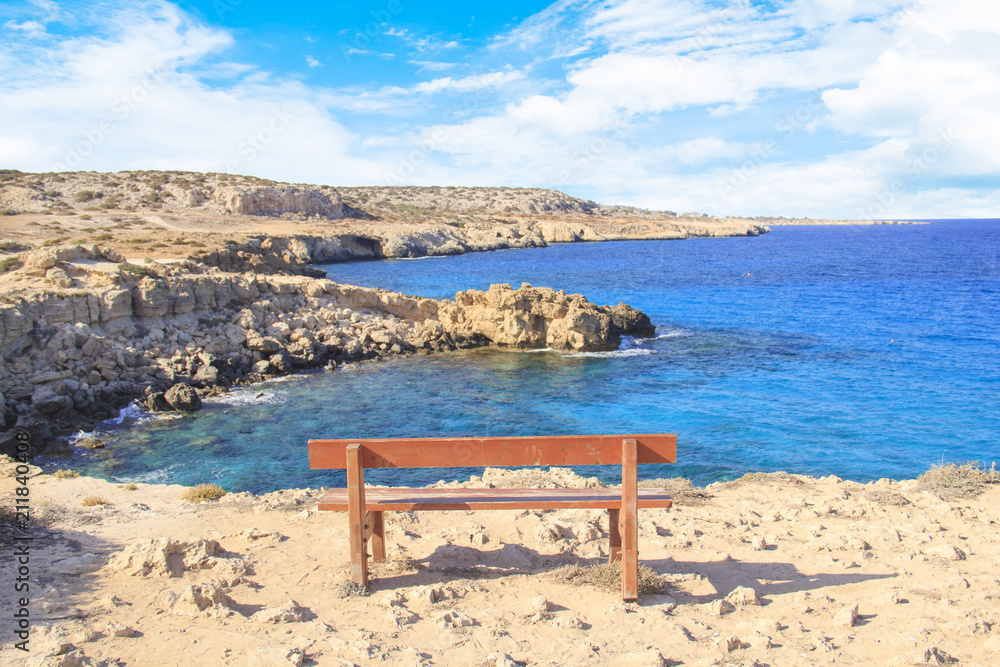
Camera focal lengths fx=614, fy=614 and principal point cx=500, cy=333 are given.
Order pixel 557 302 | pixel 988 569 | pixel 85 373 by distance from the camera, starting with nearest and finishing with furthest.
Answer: pixel 988 569
pixel 85 373
pixel 557 302

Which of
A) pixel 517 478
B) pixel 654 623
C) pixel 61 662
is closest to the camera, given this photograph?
pixel 61 662

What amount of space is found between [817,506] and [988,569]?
1843 mm

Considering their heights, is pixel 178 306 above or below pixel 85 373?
above

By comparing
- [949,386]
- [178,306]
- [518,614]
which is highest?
[178,306]

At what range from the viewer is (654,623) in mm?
4480

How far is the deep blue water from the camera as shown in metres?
12.3

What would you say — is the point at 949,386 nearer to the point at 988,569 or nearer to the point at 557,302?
the point at 557,302

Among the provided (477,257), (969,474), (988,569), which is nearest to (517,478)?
(988,569)

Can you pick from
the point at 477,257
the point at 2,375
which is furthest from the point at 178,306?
the point at 477,257

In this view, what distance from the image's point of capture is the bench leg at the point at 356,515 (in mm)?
4809

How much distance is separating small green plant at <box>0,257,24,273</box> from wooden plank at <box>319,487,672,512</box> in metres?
18.3

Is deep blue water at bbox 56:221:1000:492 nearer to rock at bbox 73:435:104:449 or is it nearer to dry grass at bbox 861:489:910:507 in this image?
rock at bbox 73:435:104:449

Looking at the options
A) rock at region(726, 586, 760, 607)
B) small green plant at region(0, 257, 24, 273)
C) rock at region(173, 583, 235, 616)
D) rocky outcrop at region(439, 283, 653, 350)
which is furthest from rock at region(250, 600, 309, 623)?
rocky outcrop at region(439, 283, 653, 350)

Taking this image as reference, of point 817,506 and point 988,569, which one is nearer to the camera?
point 988,569
